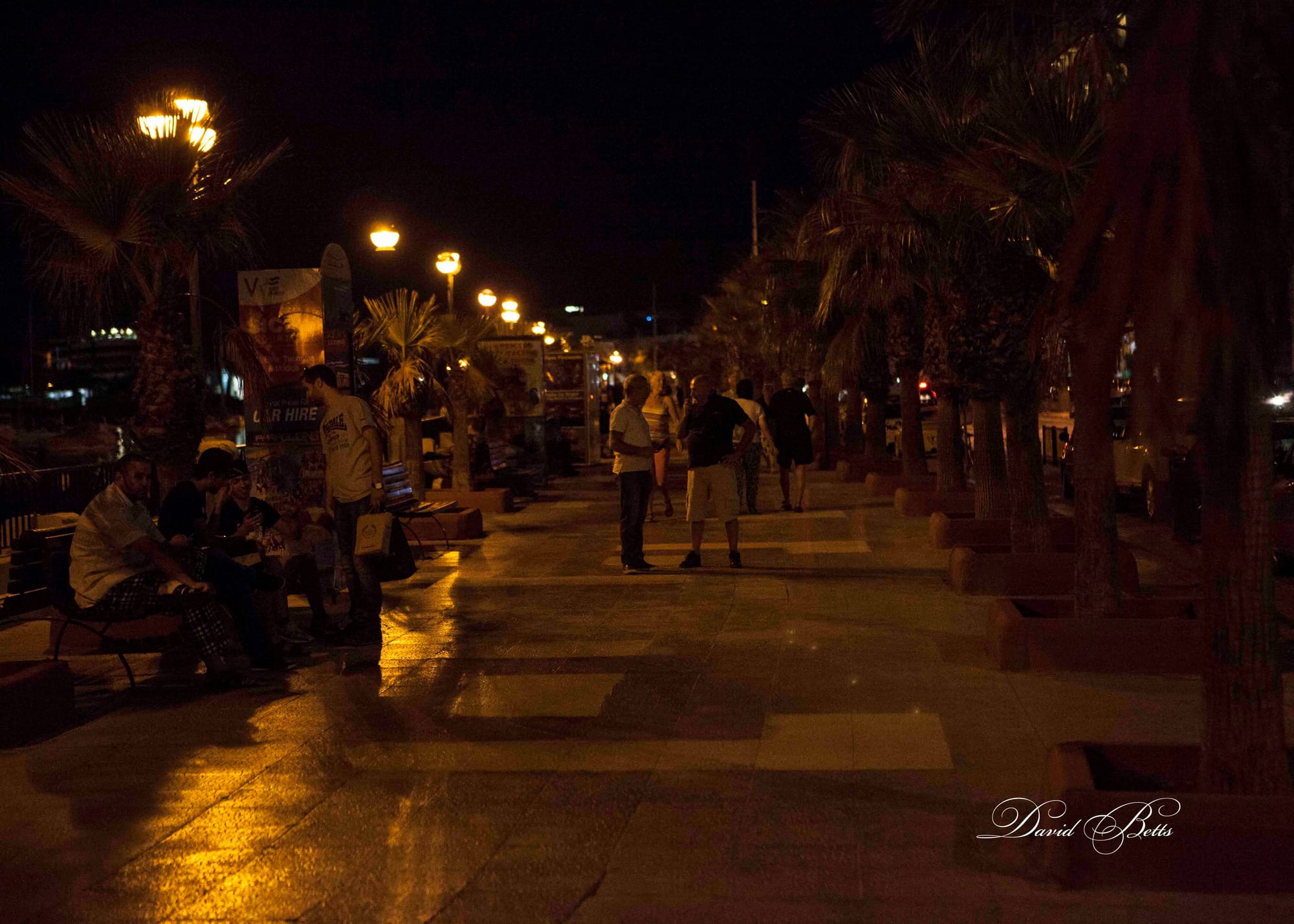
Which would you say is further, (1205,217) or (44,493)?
(44,493)

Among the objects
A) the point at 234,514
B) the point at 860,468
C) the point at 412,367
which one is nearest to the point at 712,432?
the point at 234,514

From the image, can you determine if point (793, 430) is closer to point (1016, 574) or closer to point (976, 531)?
point (976, 531)

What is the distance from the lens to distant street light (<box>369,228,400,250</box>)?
19375 mm

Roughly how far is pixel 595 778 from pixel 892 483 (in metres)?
14.3

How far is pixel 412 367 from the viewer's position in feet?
57.3

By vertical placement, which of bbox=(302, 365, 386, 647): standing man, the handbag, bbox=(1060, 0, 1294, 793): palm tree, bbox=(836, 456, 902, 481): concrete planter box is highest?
bbox=(1060, 0, 1294, 793): palm tree

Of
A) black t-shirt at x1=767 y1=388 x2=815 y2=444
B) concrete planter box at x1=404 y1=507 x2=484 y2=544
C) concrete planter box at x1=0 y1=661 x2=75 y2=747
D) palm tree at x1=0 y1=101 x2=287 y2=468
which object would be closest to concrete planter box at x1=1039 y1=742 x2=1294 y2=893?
concrete planter box at x1=0 y1=661 x2=75 y2=747

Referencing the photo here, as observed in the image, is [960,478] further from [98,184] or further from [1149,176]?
[1149,176]

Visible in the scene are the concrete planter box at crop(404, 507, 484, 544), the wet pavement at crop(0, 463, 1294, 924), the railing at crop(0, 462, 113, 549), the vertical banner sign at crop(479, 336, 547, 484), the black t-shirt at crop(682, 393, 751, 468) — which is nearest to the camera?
the wet pavement at crop(0, 463, 1294, 924)

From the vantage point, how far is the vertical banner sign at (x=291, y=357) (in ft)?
41.1

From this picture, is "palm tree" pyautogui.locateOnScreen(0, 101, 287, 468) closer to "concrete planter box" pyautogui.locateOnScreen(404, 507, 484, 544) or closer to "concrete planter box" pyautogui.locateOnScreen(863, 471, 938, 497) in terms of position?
"concrete planter box" pyautogui.locateOnScreen(404, 507, 484, 544)

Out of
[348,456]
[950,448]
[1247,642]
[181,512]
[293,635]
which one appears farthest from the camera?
[950,448]

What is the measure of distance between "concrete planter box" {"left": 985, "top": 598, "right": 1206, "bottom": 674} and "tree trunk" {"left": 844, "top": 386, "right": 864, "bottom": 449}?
70.1 feet

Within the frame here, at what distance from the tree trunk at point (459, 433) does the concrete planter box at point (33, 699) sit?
11.8m
